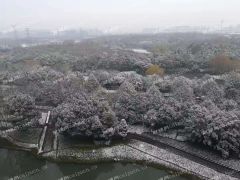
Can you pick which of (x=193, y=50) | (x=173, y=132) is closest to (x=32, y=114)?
(x=173, y=132)

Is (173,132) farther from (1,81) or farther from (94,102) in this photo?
(1,81)

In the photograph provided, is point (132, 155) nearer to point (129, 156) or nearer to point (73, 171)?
point (129, 156)

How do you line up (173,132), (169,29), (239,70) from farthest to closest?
1. (169,29)
2. (239,70)
3. (173,132)

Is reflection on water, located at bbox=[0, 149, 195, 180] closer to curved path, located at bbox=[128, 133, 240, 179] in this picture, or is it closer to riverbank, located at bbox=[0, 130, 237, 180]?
riverbank, located at bbox=[0, 130, 237, 180]

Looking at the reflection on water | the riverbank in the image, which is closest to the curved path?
the riverbank

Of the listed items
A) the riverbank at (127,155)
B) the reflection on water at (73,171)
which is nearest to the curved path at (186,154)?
the riverbank at (127,155)

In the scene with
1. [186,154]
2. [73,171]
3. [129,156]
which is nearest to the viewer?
[73,171]

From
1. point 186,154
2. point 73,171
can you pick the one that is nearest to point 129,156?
point 186,154

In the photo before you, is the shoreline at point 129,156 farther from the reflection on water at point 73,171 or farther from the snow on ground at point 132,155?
the reflection on water at point 73,171

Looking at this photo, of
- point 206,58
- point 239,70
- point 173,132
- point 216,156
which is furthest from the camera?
point 206,58
